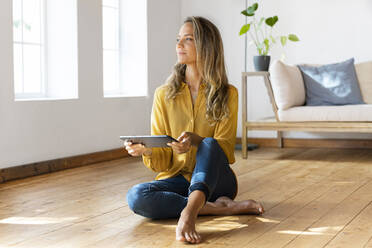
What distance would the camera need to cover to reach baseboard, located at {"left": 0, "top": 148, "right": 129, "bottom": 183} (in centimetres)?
385

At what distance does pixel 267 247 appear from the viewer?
7.23ft

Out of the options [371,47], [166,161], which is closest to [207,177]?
[166,161]

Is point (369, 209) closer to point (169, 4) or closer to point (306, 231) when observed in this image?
point (306, 231)

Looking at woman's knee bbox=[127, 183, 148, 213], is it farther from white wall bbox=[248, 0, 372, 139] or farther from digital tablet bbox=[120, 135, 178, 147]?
white wall bbox=[248, 0, 372, 139]

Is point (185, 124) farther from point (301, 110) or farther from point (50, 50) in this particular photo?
point (301, 110)

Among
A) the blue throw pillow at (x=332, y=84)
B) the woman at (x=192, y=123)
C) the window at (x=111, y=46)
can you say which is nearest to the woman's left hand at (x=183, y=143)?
the woman at (x=192, y=123)

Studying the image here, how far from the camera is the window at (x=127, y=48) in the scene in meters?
5.41

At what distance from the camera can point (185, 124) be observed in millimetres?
2697

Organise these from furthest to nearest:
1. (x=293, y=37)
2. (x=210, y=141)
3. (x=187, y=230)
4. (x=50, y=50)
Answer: (x=293, y=37), (x=50, y=50), (x=210, y=141), (x=187, y=230)

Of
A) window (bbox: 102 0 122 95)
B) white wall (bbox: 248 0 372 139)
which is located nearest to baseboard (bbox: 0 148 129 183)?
window (bbox: 102 0 122 95)

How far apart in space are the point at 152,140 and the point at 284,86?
2711 millimetres

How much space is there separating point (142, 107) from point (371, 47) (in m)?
2.29

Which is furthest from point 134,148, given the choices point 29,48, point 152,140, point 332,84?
point 332,84

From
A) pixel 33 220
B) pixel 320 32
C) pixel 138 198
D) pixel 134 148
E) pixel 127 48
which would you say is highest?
pixel 320 32
